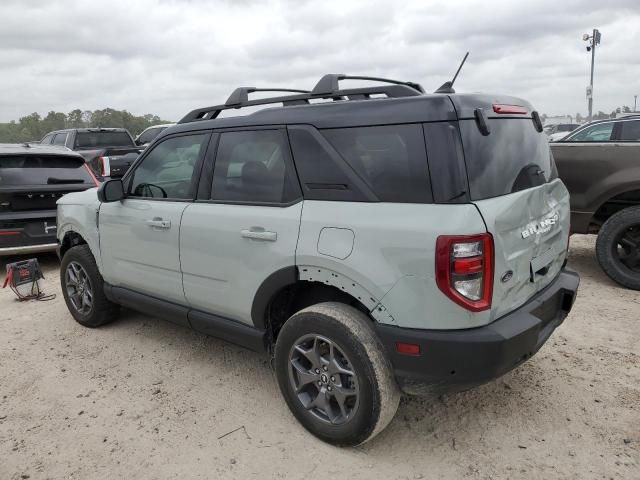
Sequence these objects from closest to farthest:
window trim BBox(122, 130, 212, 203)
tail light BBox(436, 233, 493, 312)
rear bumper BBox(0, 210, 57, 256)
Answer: tail light BBox(436, 233, 493, 312), window trim BBox(122, 130, 212, 203), rear bumper BBox(0, 210, 57, 256)

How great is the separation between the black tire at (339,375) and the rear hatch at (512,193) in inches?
24.3

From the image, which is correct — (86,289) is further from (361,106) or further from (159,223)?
(361,106)

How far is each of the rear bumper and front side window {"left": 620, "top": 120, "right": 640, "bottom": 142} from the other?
7138mm

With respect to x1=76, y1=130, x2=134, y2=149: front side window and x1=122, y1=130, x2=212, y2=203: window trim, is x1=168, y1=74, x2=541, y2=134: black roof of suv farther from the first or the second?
x1=76, y1=130, x2=134, y2=149: front side window

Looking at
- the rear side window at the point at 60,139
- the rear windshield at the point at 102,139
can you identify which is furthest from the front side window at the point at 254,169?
the rear side window at the point at 60,139

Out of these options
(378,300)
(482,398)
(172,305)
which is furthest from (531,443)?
(172,305)

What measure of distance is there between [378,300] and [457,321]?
37 cm

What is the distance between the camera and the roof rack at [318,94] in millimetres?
2650

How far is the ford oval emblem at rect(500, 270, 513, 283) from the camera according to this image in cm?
232

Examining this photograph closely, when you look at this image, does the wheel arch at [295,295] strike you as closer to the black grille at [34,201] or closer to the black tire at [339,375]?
the black tire at [339,375]

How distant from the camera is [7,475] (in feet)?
8.43

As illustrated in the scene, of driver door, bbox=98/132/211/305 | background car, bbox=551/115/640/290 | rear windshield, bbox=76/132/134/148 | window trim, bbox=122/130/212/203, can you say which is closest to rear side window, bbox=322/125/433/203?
window trim, bbox=122/130/212/203

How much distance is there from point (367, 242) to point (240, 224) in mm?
897

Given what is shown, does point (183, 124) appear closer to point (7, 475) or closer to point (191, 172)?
point (191, 172)
